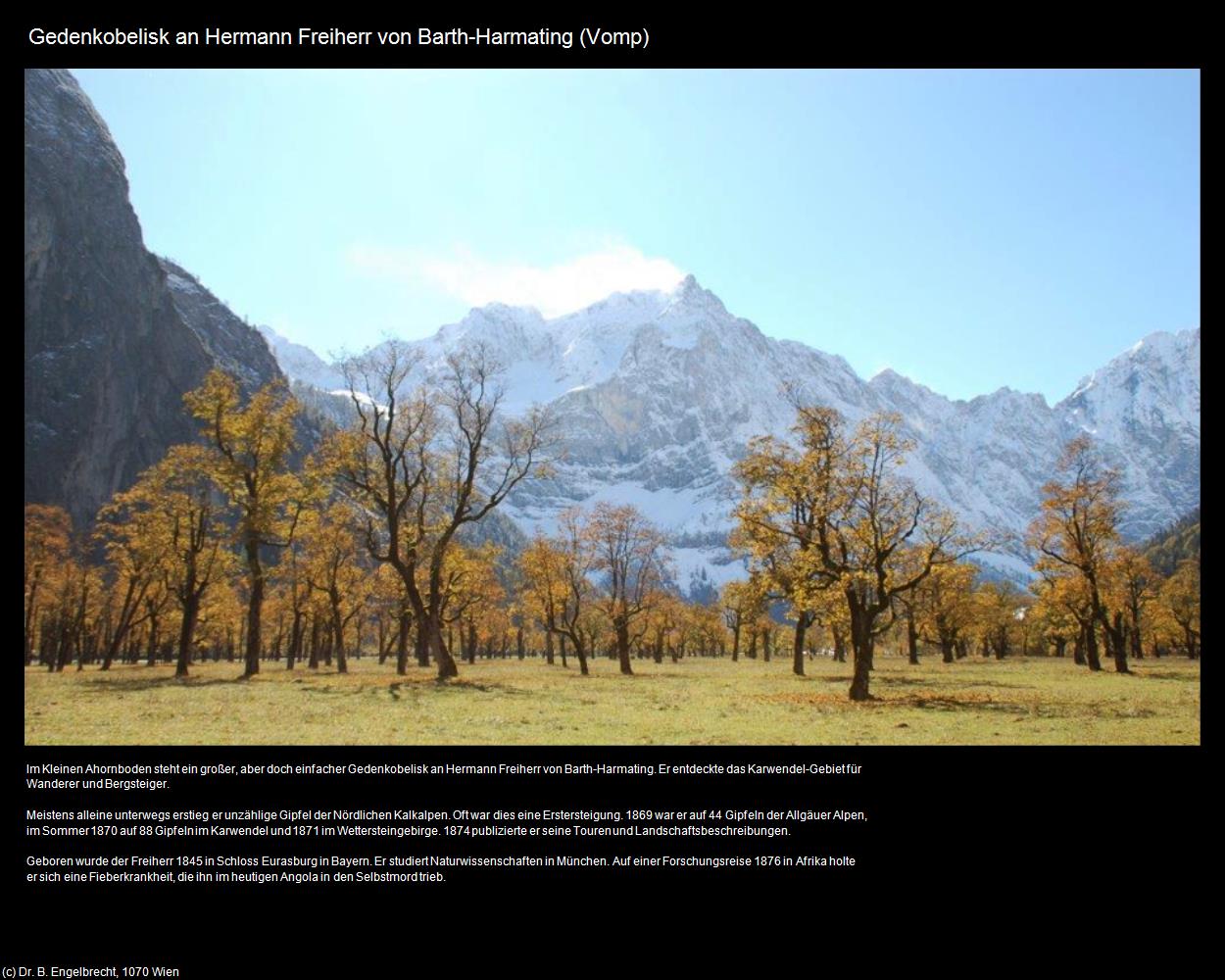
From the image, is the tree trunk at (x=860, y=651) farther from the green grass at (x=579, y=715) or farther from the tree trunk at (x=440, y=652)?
the tree trunk at (x=440, y=652)

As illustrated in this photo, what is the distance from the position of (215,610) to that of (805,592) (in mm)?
53924

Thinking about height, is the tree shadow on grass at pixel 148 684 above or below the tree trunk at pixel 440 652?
below

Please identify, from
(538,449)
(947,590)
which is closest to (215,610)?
(538,449)

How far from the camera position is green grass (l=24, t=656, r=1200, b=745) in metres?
15.6

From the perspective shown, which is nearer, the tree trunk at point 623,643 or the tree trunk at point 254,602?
the tree trunk at point 254,602

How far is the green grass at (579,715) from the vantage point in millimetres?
15578

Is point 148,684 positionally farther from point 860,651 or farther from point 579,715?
Answer: point 860,651

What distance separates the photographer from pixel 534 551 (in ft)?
193

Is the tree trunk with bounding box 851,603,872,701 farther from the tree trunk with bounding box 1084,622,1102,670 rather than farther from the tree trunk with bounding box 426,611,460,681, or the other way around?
the tree trunk with bounding box 1084,622,1102,670

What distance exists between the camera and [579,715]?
20844mm

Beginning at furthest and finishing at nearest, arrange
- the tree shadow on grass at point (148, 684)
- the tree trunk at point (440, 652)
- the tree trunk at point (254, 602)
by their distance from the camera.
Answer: the tree trunk at point (254, 602) → the tree trunk at point (440, 652) → the tree shadow on grass at point (148, 684)

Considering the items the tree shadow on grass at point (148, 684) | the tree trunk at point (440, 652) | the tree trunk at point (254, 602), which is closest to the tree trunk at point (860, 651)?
the tree trunk at point (440, 652)
